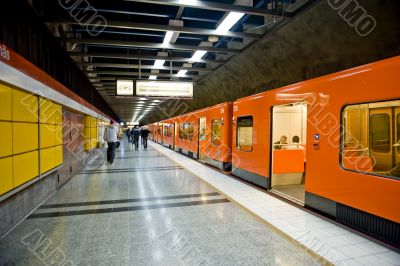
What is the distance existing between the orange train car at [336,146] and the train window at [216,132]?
1571mm

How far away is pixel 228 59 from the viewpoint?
799 cm

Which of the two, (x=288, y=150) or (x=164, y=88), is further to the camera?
(x=164, y=88)

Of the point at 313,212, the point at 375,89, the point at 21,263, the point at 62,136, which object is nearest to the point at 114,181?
the point at 62,136

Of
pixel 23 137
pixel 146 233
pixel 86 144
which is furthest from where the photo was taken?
pixel 86 144

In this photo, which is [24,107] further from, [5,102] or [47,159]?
[47,159]

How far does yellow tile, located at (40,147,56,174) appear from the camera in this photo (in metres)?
4.38

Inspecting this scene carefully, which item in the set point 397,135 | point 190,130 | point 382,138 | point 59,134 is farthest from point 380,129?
point 190,130

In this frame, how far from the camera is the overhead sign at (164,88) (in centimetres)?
730

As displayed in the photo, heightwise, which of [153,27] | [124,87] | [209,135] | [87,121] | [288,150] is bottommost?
[288,150]

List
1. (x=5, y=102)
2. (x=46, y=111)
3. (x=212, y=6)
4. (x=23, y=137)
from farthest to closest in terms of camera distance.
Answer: (x=46, y=111) → (x=212, y=6) → (x=23, y=137) → (x=5, y=102)

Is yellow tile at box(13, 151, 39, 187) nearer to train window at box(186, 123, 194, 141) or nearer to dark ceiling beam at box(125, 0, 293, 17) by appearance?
dark ceiling beam at box(125, 0, 293, 17)

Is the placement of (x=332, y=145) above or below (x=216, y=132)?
below

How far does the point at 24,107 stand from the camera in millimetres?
3625

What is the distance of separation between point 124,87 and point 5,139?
14.6ft
